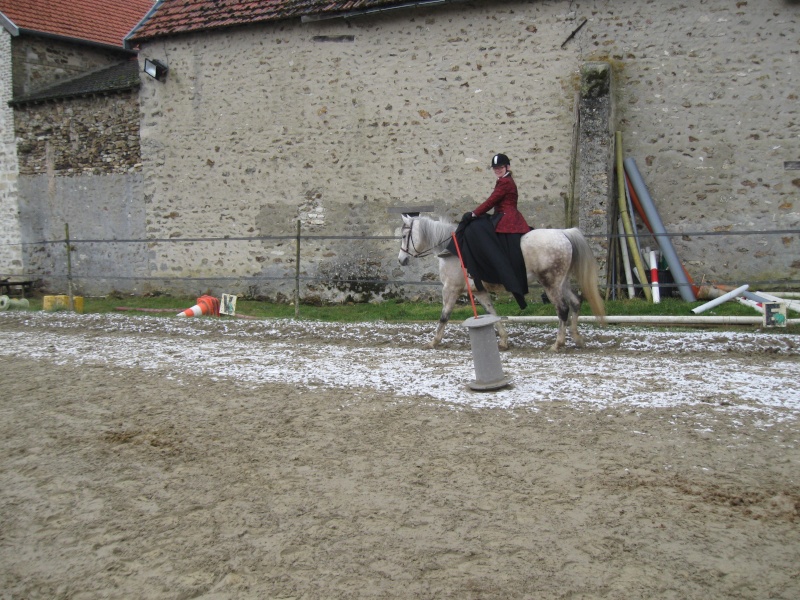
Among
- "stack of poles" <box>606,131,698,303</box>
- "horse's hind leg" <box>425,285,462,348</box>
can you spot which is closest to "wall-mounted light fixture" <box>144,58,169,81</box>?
"stack of poles" <box>606,131,698,303</box>

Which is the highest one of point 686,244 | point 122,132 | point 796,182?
point 122,132

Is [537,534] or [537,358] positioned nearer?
[537,534]

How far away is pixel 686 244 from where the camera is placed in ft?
34.5

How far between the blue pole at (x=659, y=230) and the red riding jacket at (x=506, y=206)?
3.59 m

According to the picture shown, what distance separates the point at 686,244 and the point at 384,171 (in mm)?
5342

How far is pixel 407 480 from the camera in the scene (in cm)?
383

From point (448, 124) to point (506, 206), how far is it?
189 inches

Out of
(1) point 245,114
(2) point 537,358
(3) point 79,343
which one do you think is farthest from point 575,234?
(1) point 245,114

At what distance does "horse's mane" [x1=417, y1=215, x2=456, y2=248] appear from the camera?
798 cm

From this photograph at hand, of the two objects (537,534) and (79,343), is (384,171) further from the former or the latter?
(537,534)

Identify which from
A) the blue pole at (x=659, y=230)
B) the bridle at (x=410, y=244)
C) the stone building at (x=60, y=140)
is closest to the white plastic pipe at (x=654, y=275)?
the blue pole at (x=659, y=230)

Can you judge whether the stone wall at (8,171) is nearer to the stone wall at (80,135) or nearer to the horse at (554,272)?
the stone wall at (80,135)

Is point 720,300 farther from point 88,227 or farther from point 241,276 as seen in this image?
Result: point 88,227

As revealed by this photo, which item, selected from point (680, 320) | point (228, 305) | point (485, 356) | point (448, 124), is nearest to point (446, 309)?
point (485, 356)
